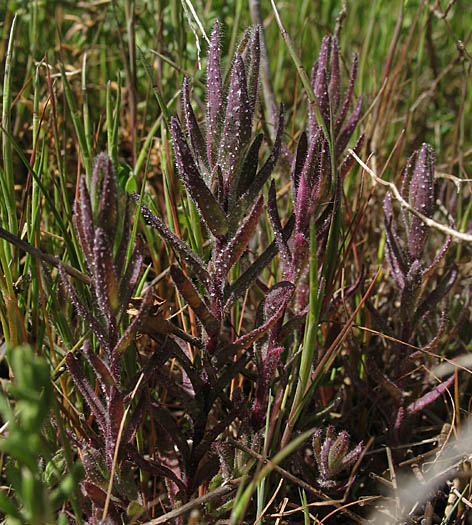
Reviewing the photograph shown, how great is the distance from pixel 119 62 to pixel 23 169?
2.56 ft

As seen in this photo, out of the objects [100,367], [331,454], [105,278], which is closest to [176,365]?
[331,454]

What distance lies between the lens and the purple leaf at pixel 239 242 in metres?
1.14

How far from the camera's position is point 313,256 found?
1091 millimetres

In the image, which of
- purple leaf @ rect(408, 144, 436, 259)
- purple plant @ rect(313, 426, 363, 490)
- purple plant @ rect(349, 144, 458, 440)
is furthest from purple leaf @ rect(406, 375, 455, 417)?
purple leaf @ rect(408, 144, 436, 259)

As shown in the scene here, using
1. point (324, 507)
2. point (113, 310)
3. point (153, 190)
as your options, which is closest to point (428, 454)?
point (324, 507)

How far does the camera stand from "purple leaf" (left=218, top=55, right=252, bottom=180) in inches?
43.0

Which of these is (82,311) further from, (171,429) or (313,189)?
(313,189)

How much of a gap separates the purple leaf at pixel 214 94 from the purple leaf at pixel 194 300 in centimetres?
26

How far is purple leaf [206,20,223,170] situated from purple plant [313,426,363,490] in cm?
69

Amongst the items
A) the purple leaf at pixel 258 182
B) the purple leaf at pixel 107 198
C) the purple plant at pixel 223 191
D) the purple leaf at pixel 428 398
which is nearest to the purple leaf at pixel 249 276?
the purple plant at pixel 223 191

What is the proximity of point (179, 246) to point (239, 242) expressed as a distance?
117mm

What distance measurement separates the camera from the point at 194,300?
1170mm

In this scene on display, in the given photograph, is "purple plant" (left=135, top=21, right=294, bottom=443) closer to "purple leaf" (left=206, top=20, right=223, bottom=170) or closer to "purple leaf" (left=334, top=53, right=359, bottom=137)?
"purple leaf" (left=206, top=20, right=223, bottom=170)

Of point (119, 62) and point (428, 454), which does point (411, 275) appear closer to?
point (428, 454)
